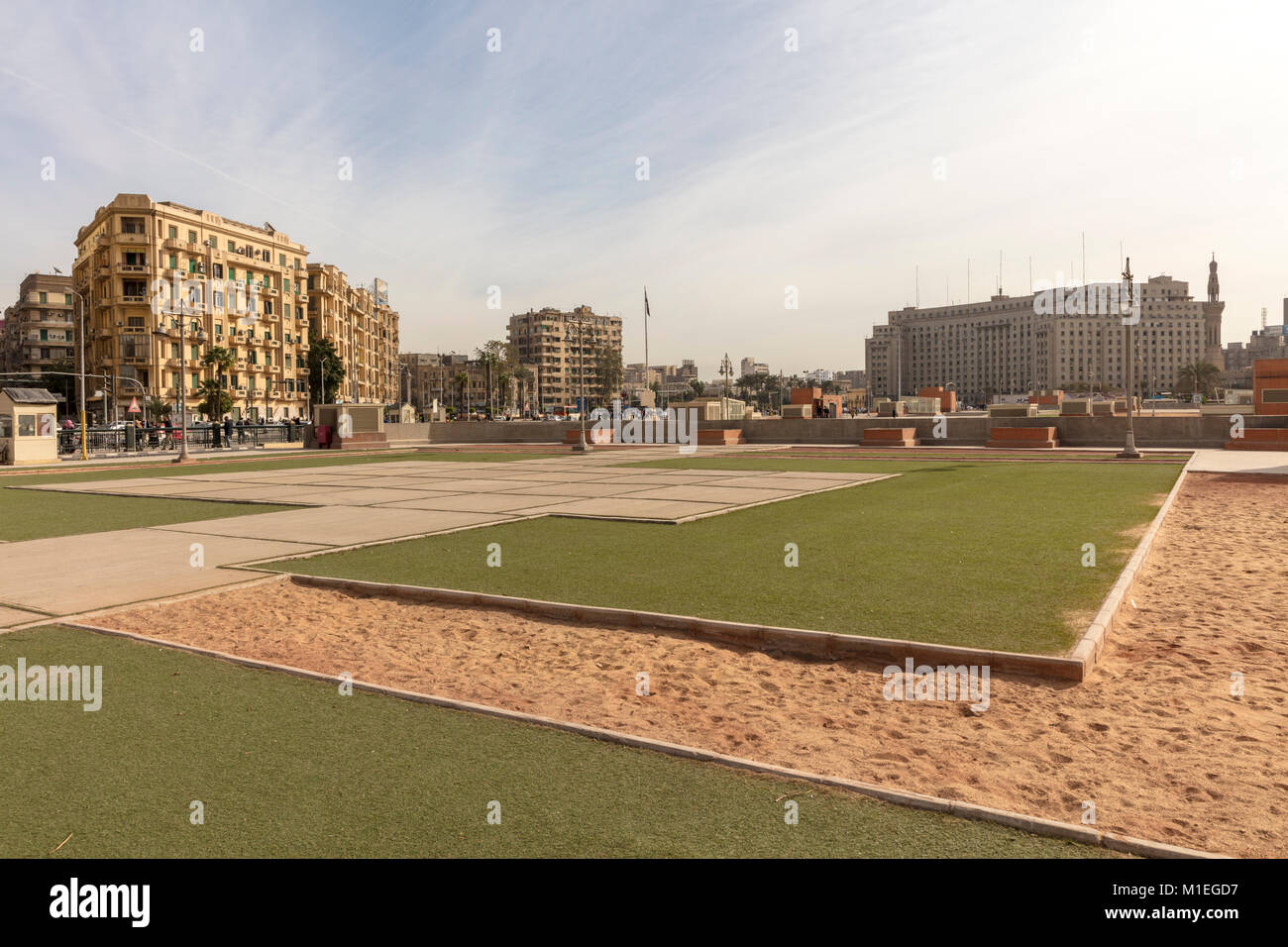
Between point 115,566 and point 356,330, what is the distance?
121690 mm

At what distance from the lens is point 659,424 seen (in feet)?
189

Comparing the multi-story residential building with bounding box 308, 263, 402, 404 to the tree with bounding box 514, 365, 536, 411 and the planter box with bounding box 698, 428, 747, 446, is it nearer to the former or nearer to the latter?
the tree with bounding box 514, 365, 536, 411

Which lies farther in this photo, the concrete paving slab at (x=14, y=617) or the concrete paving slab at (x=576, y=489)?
the concrete paving slab at (x=576, y=489)

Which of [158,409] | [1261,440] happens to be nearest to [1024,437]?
[1261,440]

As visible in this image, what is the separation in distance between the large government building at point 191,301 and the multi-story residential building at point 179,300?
0.34ft

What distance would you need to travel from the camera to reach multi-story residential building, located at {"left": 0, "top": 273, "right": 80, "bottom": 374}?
110 m

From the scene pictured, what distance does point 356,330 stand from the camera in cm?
12550

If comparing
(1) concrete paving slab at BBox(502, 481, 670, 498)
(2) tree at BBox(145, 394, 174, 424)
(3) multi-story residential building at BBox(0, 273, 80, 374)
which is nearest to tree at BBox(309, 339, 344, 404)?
(2) tree at BBox(145, 394, 174, 424)

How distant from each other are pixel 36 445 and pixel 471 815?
42.3 m

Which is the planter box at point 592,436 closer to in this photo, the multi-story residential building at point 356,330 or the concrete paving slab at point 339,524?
the concrete paving slab at point 339,524

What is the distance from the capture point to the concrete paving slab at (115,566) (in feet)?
31.2

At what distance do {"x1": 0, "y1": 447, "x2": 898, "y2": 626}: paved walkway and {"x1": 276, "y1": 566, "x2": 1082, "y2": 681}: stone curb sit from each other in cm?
309

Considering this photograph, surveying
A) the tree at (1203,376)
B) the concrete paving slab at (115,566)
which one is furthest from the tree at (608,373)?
the concrete paving slab at (115,566)

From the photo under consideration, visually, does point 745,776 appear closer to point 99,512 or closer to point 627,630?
point 627,630
